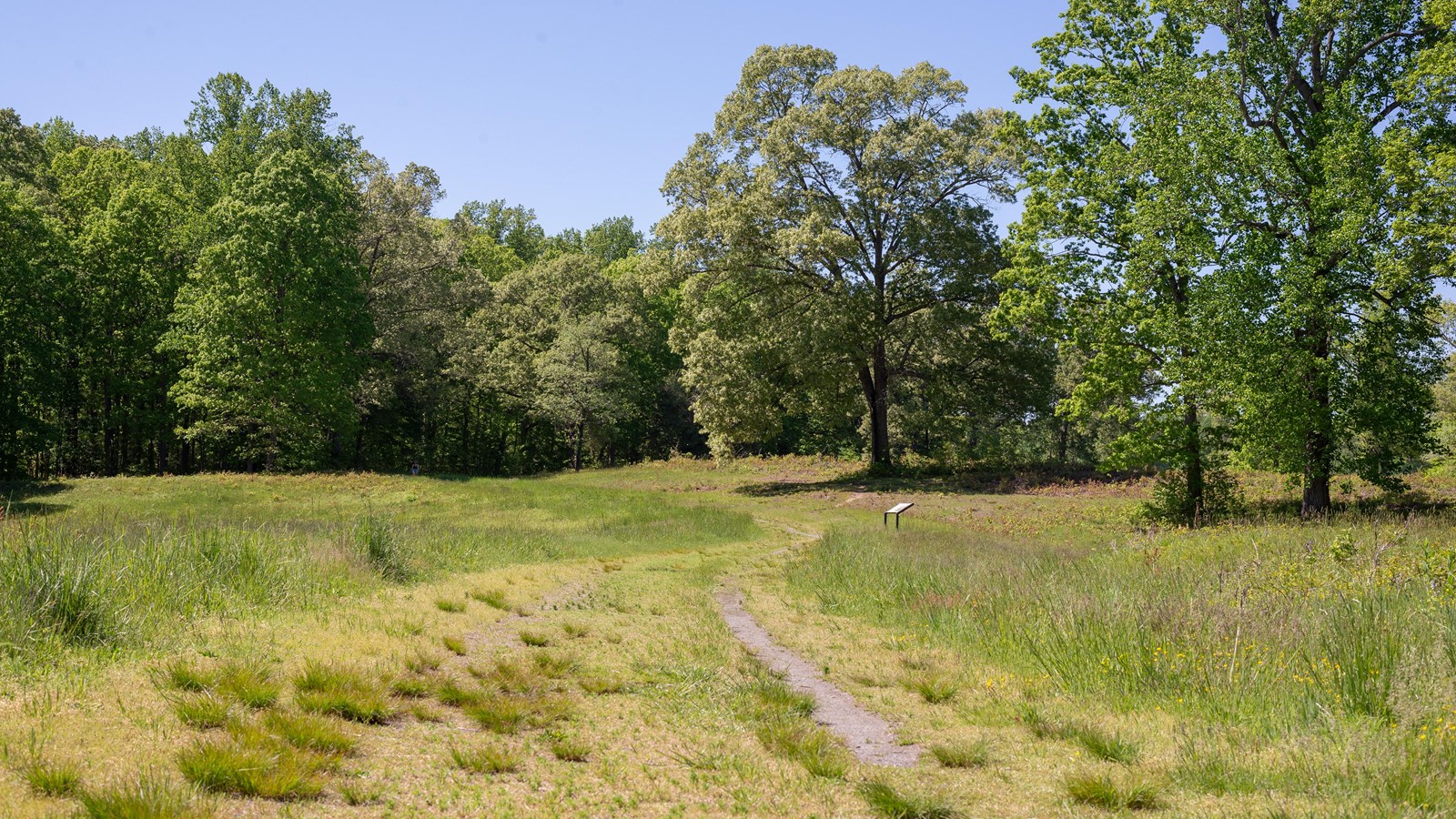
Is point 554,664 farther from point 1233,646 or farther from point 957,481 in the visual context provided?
point 957,481

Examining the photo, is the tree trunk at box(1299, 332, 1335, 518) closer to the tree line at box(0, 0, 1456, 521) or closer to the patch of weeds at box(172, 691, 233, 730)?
the tree line at box(0, 0, 1456, 521)

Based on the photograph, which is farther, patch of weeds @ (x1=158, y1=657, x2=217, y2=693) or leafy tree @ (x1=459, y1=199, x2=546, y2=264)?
leafy tree @ (x1=459, y1=199, x2=546, y2=264)

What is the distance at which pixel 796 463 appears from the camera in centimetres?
4750

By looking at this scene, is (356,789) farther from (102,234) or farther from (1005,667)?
(102,234)

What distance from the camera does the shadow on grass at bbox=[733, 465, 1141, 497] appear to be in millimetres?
35844

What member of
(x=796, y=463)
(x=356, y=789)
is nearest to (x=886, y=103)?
(x=796, y=463)

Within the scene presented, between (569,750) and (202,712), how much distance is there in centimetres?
262

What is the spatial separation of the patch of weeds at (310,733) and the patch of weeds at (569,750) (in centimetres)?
141

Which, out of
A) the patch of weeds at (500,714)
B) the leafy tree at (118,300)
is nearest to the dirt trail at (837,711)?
the patch of weeds at (500,714)

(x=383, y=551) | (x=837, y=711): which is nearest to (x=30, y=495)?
(x=383, y=551)

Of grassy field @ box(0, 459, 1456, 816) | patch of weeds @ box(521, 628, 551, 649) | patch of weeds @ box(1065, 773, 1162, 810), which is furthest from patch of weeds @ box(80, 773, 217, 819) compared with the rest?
patch of weeds @ box(1065, 773, 1162, 810)

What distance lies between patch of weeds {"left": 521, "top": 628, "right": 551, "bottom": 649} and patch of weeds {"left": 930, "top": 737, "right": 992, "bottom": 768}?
5098 mm

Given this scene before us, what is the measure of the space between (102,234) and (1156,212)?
161 feet

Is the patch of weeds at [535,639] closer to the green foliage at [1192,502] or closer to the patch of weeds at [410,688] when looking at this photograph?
the patch of weeds at [410,688]
